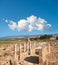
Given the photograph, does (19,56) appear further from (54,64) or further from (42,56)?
(54,64)

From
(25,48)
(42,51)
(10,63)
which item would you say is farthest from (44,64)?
(25,48)

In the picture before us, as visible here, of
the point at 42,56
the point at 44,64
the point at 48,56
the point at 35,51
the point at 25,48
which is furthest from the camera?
the point at 25,48

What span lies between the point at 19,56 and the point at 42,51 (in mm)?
3716

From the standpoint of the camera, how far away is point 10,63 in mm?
8875

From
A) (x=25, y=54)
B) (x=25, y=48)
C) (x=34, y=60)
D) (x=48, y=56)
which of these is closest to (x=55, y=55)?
(x=48, y=56)

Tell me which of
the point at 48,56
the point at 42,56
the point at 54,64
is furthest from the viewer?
the point at 48,56

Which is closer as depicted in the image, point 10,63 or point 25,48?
point 10,63

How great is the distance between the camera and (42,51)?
16.2 m

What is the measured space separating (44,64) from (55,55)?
11.6 ft

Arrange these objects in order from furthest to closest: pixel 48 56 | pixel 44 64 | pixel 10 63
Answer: pixel 48 56, pixel 44 64, pixel 10 63

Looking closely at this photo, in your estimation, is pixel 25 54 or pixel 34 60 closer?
pixel 34 60

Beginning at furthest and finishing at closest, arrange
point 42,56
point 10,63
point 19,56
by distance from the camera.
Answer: point 19,56 < point 42,56 < point 10,63

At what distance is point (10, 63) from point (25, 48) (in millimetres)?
16033

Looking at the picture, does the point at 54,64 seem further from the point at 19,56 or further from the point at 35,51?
the point at 35,51
